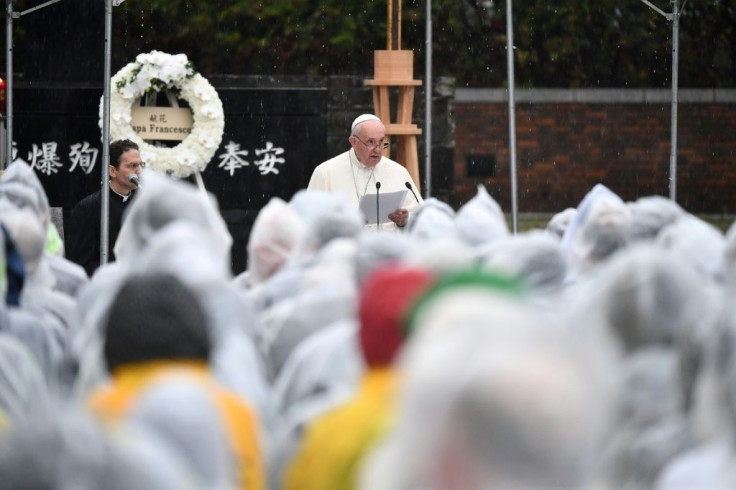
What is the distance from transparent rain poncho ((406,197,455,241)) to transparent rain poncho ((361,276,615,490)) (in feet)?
12.1

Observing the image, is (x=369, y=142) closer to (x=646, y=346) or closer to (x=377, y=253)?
(x=377, y=253)

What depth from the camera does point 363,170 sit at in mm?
9828

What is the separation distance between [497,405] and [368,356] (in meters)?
0.97

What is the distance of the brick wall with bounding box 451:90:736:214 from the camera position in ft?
64.8

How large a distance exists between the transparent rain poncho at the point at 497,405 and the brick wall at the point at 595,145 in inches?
699

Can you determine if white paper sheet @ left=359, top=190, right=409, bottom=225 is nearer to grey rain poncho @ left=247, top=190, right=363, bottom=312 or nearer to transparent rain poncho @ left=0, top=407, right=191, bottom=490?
grey rain poncho @ left=247, top=190, right=363, bottom=312

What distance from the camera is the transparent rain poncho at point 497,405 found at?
1720mm

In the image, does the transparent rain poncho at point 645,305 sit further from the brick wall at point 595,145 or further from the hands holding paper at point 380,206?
the brick wall at point 595,145

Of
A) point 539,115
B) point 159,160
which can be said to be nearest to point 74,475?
point 159,160

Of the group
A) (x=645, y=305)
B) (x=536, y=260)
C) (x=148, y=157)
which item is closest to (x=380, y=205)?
(x=148, y=157)

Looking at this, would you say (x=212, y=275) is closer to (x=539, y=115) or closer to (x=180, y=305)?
(x=180, y=305)

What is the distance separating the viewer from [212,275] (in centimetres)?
383

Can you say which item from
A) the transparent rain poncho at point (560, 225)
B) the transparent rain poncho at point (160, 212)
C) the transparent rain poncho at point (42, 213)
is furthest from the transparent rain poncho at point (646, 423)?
the transparent rain poncho at point (560, 225)

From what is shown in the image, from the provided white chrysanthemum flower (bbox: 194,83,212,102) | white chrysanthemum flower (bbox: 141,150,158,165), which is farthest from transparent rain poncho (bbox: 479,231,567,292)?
white chrysanthemum flower (bbox: 194,83,212,102)
